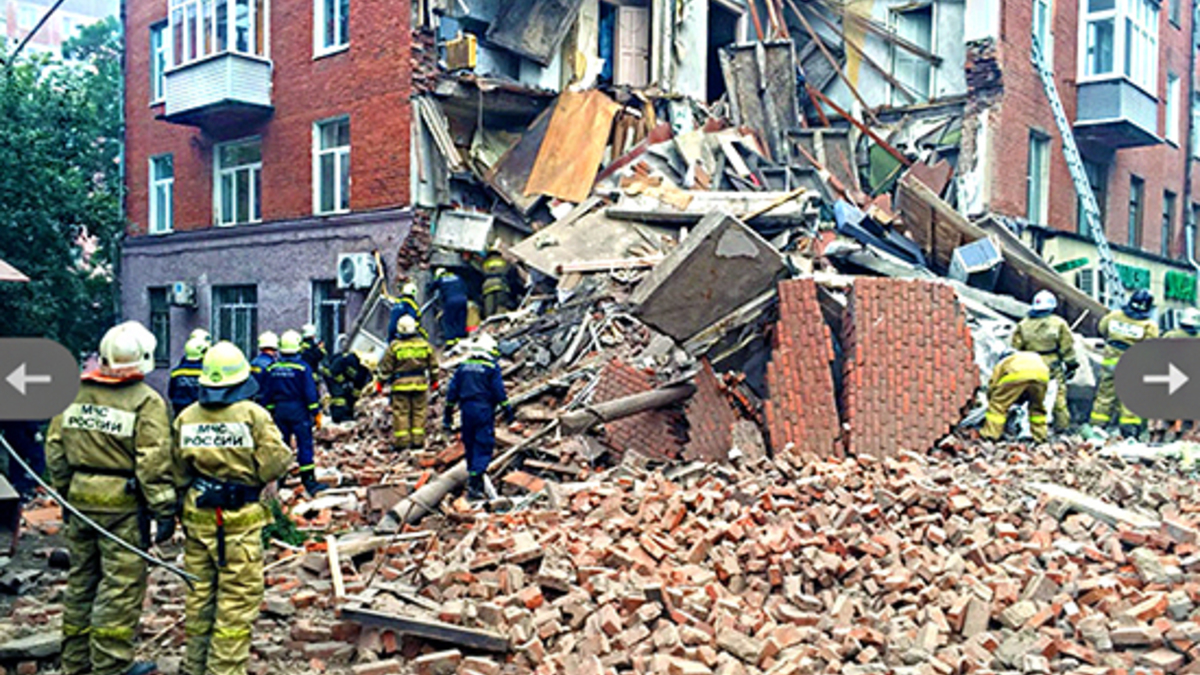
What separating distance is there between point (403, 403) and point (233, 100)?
9827 mm

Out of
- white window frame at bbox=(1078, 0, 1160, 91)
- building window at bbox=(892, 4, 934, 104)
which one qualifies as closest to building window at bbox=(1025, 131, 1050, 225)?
white window frame at bbox=(1078, 0, 1160, 91)

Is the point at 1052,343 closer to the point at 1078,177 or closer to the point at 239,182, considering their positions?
the point at 1078,177

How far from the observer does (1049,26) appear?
21.0 metres

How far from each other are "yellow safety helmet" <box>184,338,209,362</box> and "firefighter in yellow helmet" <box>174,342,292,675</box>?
415 centimetres

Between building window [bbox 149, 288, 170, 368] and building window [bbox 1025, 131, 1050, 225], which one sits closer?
building window [bbox 1025, 131, 1050, 225]

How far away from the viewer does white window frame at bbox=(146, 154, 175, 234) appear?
22125 mm

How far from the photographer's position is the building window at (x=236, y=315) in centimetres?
1988

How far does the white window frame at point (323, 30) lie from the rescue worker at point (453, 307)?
5.29m

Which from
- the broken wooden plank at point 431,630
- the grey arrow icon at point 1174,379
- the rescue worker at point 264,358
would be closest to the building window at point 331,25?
the rescue worker at point 264,358

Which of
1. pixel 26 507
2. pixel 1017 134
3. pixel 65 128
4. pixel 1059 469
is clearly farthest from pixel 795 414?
pixel 65 128

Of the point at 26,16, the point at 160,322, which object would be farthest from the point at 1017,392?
the point at 26,16

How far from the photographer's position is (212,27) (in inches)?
784

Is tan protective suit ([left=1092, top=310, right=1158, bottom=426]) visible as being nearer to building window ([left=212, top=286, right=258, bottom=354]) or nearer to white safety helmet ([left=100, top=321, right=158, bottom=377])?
white safety helmet ([left=100, top=321, right=158, bottom=377])

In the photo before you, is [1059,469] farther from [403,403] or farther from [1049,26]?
[1049,26]
